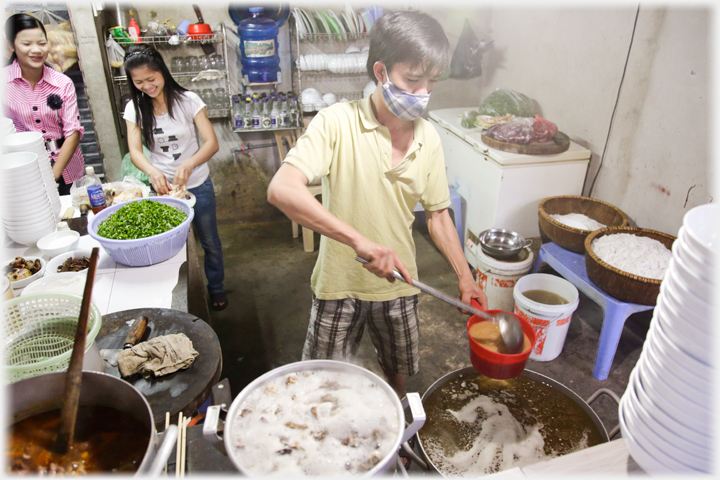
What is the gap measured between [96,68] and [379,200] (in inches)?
155

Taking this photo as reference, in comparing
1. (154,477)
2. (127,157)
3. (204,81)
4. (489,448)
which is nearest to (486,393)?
(489,448)

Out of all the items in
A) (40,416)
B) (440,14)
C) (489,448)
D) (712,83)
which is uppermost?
(440,14)

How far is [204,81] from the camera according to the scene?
193 inches

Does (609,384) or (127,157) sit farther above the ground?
(127,157)

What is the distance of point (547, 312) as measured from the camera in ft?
10.1

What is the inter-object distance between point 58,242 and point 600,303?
338 centimetres

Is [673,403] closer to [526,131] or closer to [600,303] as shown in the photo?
[600,303]

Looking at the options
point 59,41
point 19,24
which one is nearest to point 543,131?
point 19,24

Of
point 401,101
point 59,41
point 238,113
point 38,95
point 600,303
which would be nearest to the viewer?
point 401,101

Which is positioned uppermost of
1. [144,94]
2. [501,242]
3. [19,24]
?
[19,24]

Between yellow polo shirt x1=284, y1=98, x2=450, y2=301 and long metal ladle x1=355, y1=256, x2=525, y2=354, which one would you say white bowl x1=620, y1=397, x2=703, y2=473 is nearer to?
long metal ladle x1=355, y1=256, x2=525, y2=354

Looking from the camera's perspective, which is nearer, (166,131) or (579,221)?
(166,131)

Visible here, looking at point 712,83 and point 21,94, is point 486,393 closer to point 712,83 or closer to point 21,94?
point 712,83

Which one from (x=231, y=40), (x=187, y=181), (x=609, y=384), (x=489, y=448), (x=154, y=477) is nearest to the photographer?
(x=154, y=477)
